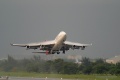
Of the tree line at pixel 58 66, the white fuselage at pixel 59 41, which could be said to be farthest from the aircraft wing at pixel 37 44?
the tree line at pixel 58 66

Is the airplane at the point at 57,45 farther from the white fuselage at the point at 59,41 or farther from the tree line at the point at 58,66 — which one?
the tree line at the point at 58,66

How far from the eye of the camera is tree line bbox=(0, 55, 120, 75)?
116688 millimetres

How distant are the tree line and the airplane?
1101 cm

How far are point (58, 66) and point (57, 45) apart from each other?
89.0ft

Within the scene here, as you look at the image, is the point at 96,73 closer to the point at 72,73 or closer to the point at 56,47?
the point at 72,73

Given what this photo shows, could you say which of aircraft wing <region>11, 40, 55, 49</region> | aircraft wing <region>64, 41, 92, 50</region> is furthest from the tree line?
aircraft wing <region>64, 41, 92, 50</region>

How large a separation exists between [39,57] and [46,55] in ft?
13.4

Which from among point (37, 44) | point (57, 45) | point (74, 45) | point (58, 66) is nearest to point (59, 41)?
point (57, 45)

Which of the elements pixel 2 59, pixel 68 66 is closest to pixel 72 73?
pixel 68 66

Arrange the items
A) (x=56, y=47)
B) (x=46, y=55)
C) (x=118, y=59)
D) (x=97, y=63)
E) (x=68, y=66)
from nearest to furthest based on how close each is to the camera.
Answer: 1. (x=56, y=47)
2. (x=46, y=55)
3. (x=68, y=66)
4. (x=97, y=63)
5. (x=118, y=59)

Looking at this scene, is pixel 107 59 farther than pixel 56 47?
Yes

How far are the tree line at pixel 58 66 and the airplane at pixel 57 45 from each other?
11011mm

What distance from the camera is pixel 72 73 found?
433 ft

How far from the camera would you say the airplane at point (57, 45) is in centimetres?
10375
